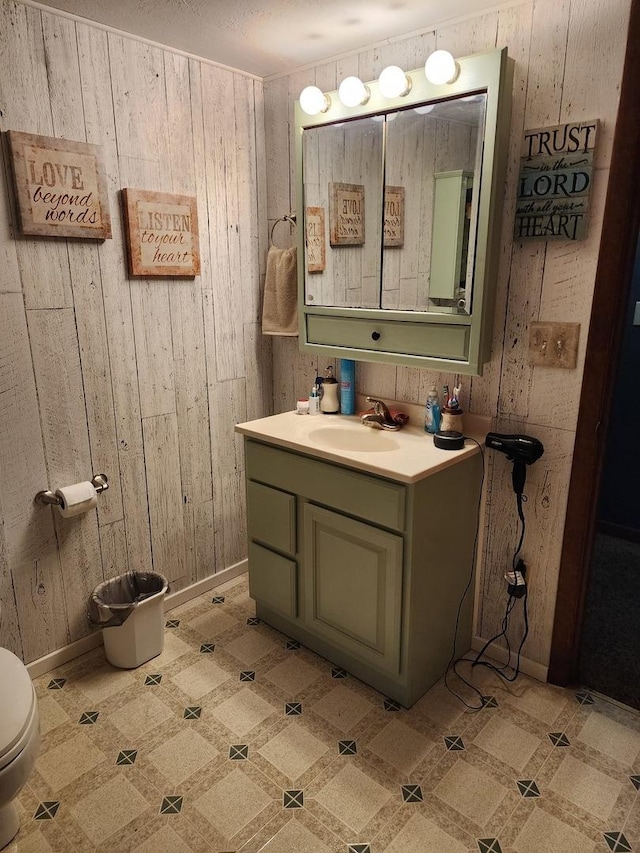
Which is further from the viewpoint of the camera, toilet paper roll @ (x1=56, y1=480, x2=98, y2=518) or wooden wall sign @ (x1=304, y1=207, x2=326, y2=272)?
wooden wall sign @ (x1=304, y1=207, x2=326, y2=272)

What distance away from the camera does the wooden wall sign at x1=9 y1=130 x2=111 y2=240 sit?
1.74 metres

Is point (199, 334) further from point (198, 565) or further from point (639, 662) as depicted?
point (639, 662)

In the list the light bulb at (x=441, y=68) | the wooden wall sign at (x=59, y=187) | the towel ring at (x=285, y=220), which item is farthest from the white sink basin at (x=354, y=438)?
the light bulb at (x=441, y=68)

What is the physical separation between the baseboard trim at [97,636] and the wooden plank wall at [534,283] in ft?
3.80

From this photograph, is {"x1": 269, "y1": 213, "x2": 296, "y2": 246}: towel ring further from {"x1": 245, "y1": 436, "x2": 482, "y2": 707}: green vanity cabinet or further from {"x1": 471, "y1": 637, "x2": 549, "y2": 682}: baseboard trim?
{"x1": 471, "y1": 637, "x2": 549, "y2": 682}: baseboard trim

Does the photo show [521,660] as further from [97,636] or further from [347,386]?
[97,636]

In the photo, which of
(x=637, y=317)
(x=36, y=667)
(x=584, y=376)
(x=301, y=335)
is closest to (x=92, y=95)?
(x=301, y=335)

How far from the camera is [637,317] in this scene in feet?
9.25

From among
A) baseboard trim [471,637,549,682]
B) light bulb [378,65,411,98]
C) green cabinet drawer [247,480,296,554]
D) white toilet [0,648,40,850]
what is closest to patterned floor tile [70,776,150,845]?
white toilet [0,648,40,850]

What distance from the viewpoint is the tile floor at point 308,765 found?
4.83 feet

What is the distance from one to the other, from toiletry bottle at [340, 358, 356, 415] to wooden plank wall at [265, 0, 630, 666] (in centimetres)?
10

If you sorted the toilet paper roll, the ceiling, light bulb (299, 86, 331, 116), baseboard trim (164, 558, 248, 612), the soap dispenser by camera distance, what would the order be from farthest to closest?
1. baseboard trim (164, 558, 248, 612)
2. the soap dispenser
3. light bulb (299, 86, 331, 116)
4. the toilet paper roll
5. the ceiling

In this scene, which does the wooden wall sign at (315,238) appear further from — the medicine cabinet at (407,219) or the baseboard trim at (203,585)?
the baseboard trim at (203,585)

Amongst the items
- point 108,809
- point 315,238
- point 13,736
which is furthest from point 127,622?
point 315,238
